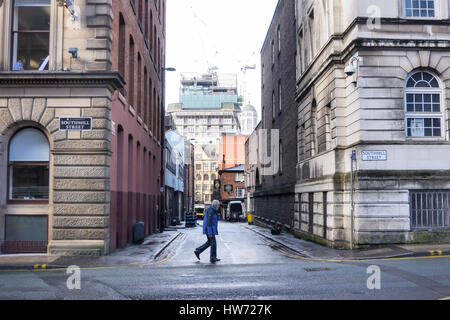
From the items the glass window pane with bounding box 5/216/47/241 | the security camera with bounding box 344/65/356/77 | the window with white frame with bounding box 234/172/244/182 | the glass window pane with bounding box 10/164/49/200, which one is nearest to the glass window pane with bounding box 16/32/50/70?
the glass window pane with bounding box 10/164/49/200

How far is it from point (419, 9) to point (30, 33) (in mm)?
13458

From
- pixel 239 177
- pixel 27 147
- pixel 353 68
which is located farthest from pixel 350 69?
pixel 239 177

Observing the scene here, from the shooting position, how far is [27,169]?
16281mm

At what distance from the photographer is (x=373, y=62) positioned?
16.9m

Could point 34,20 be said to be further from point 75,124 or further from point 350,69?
point 350,69

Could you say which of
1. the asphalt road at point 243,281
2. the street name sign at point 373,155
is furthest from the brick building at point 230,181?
the asphalt road at point 243,281

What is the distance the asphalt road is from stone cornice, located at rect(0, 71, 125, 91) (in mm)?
6157

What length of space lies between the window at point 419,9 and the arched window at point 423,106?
205 centimetres

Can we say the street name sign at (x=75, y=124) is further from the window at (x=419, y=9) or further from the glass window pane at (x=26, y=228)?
the window at (x=419, y=9)

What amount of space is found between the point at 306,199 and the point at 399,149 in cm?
709

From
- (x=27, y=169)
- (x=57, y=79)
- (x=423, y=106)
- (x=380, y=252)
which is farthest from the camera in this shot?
(x=423, y=106)

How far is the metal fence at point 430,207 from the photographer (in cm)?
1661
